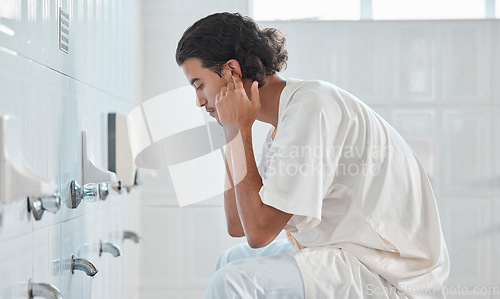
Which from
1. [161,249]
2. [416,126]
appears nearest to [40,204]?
[161,249]

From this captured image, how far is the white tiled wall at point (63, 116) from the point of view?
0.84 m

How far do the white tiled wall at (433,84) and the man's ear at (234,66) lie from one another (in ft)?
2.58

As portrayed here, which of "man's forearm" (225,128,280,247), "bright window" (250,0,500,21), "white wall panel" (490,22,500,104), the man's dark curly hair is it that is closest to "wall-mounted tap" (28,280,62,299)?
"man's forearm" (225,128,280,247)

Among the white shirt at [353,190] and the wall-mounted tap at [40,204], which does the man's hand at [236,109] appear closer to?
the white shirt at [353,190]

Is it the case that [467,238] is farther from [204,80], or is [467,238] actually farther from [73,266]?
[73,266]

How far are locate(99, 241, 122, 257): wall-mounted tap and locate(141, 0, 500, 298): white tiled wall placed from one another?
2.19 ft

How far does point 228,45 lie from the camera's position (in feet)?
4.27

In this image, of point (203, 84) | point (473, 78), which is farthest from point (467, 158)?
point (203, 84)

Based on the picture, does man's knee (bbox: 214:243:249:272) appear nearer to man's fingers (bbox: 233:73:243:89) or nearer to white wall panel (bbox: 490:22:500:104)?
man's fingers (bbox: 233:73:243:89)

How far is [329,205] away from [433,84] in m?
1.09

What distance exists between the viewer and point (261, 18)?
2121 mm

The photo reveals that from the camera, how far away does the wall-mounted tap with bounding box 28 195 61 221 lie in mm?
881

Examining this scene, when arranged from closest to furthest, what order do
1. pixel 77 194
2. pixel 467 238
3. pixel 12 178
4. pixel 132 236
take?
1. pixel 12 178
2. pixel 77 194
3. pixel 132 236
4. pixel 467 238

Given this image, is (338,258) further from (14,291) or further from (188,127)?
(188,127)
